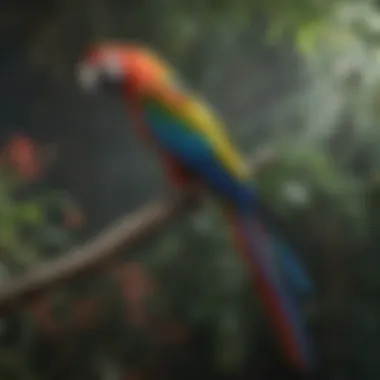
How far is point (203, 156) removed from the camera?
1215mm

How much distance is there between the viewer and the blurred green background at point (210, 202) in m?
1.21

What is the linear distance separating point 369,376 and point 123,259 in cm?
29

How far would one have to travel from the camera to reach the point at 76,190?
4.04ft

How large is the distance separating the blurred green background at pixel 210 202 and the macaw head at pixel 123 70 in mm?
14

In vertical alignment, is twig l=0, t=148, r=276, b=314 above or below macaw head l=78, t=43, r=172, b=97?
below

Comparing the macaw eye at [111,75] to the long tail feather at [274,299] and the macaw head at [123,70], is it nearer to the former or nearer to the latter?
the macaw head at [123,70]

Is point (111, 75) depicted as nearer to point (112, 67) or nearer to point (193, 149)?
point (112, 67)

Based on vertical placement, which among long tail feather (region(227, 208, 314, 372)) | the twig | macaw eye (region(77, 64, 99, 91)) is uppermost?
macaw eye (region(77, 64, 99, 91))

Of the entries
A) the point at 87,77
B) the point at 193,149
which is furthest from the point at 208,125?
the point at 87,77

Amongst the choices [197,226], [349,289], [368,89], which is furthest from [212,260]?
[368,89]

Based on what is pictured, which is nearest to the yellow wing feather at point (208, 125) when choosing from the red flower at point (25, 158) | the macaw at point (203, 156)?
the macaw at point (203, 156)

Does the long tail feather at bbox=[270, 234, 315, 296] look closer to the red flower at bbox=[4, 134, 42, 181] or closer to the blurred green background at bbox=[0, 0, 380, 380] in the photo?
the blurred green background at bbox=[0, 0, 380, 380]

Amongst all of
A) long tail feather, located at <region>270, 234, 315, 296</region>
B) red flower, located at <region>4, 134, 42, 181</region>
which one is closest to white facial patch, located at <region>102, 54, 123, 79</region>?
red flower, located at <region>4, 134, 42, 181</region>

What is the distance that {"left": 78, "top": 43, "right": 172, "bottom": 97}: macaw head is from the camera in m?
1.22
